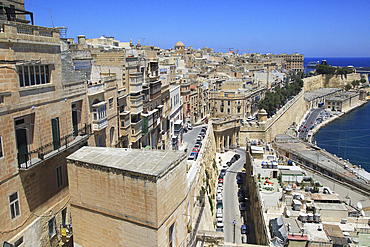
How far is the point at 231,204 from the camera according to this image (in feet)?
70.1

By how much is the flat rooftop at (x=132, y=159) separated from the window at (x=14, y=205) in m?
1.61

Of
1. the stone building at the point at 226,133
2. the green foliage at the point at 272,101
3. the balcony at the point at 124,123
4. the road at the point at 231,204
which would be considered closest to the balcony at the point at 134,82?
the balcony at the point at 124,123

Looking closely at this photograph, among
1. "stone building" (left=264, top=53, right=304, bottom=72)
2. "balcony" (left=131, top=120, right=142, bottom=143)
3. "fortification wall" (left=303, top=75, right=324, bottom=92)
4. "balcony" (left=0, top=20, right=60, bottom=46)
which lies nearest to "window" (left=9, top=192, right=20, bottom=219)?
"balcony" (left=0, top=20, right=60, bottom=46)

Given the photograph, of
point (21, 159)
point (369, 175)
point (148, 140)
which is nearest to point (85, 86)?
point (21, 159)

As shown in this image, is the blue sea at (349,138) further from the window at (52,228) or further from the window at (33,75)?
the window at (33,75)

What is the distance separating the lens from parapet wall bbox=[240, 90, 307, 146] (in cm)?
3572

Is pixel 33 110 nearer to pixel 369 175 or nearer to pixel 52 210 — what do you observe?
pixel 52 210

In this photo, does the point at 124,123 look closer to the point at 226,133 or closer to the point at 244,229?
the point at 244,229

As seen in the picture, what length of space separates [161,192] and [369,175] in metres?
21.4

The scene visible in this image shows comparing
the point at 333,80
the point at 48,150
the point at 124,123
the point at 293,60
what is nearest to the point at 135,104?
the point at 124,123

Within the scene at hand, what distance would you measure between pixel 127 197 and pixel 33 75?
4.14 m

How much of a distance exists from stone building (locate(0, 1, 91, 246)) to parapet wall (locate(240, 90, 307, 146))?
2741cm

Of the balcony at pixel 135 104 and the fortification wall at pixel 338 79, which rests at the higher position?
the balcony at pixel 135 104

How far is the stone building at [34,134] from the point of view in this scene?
24.9 feet
